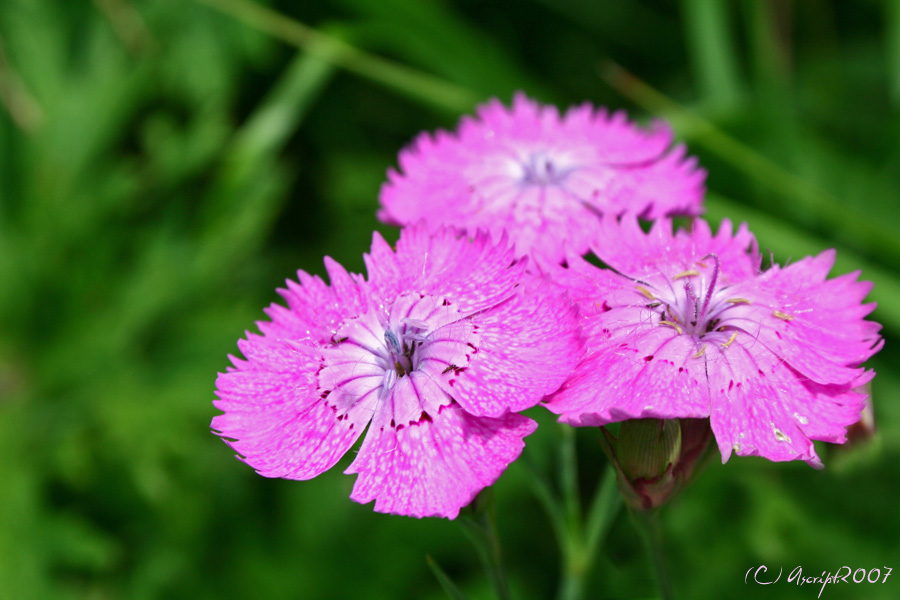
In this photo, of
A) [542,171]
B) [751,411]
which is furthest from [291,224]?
[751,411]

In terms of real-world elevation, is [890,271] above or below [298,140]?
below

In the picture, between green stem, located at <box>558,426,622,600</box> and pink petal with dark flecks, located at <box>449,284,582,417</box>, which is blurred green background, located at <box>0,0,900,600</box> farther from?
pink petal with dark flecks, located at <box>449,284,582,417</box>

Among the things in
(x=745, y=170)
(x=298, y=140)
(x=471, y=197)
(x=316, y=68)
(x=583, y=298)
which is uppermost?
(x=298, y=140)

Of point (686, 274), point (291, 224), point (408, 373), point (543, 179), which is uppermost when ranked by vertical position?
point (291, 224)

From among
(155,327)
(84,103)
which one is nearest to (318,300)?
(155,327)

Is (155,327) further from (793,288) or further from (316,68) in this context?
(793,288)

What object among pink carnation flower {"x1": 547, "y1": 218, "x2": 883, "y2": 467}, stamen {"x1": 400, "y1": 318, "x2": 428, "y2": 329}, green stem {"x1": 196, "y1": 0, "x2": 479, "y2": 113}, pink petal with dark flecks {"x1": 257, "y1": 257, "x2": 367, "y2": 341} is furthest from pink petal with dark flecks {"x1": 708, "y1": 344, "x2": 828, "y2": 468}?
green stem {"x1": 196, "y1": 0, "x2": 479, "y2": 113}

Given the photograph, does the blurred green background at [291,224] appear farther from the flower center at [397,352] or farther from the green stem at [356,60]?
the flower center at [397,352]

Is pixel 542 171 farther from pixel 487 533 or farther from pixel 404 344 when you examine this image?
pixel 487 533
